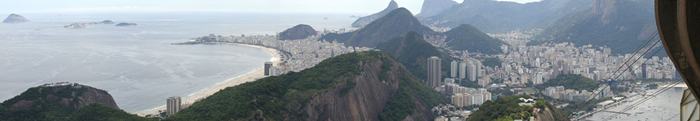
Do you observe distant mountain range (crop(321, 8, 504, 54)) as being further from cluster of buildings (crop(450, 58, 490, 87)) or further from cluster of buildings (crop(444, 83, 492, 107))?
cluster of buildings (crop(444, 83, 492, 107))

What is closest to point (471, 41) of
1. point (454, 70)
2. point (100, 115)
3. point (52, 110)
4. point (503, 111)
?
point (454, 70)

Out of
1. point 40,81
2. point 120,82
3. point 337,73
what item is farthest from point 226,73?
point 337,73

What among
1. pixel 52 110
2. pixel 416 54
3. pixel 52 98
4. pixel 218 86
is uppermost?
pixel 416 54

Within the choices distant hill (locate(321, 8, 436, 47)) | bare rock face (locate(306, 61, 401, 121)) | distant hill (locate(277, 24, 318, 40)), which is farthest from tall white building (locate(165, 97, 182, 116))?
distant hill (locate(277, 24, 318, 40))

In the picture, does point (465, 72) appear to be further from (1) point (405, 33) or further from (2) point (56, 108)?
(1) point (405, 33)

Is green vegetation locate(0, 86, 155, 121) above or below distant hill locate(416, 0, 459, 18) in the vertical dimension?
below
